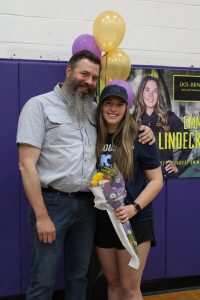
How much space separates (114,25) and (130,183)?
100 cm

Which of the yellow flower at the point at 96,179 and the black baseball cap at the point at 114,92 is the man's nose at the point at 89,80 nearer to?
the black baseball cap at the point at 114,92

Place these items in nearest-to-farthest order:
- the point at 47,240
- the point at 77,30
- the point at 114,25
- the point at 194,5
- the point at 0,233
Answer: the point at 47,240 → the point at 114,25 → the point at 0,233 → the point at 77,30 → the point at 194,5

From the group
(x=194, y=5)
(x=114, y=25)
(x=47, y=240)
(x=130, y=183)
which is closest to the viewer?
(x=47, y=240)

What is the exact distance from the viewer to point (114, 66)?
2107 mm

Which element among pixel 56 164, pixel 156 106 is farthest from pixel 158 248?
pixel 56 164

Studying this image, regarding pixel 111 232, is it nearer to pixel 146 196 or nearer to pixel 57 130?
pixel 146 196

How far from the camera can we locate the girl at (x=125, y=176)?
5.68 ft

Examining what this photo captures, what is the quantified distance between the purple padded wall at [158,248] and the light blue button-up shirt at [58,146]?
40.2 inches

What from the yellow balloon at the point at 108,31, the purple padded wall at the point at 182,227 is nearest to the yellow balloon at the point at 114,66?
the yellow balloon at the point at 108,31

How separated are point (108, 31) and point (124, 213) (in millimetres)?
→ 1125

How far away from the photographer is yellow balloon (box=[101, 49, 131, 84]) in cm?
211

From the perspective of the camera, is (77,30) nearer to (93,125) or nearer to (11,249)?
(93,125)

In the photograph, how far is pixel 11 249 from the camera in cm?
231

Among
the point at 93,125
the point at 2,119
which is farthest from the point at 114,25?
the point at 2,119
